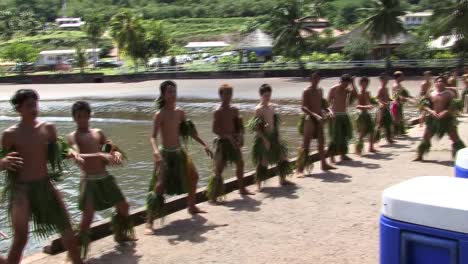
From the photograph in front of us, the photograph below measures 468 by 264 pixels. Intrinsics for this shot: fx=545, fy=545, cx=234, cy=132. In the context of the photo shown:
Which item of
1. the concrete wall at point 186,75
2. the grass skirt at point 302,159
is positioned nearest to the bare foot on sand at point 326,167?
the grass skirt at point 302,159

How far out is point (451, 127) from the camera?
9.12 meters

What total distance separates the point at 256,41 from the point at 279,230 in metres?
45.7

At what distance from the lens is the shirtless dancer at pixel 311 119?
28.8 ft

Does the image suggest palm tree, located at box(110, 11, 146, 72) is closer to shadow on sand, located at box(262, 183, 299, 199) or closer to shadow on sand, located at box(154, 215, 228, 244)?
shadow on sand, located at box(262, 183, 299, 199)

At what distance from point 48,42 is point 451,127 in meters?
113

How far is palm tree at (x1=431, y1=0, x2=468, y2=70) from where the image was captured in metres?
34.9

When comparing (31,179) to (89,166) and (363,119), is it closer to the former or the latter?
(89,166)

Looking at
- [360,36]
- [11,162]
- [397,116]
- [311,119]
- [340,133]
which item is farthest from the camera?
[360,36]

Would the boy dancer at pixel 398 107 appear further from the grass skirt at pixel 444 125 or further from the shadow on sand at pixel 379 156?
the grass skirt at pixel 444 125

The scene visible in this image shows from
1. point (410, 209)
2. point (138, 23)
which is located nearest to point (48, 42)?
point (138, 23)

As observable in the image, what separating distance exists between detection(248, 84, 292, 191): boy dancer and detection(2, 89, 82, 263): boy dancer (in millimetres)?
3504

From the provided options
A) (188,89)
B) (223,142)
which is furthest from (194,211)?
(188,89)

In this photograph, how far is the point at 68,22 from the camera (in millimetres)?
156625

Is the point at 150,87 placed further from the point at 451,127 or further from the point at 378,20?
the point at 451,127
